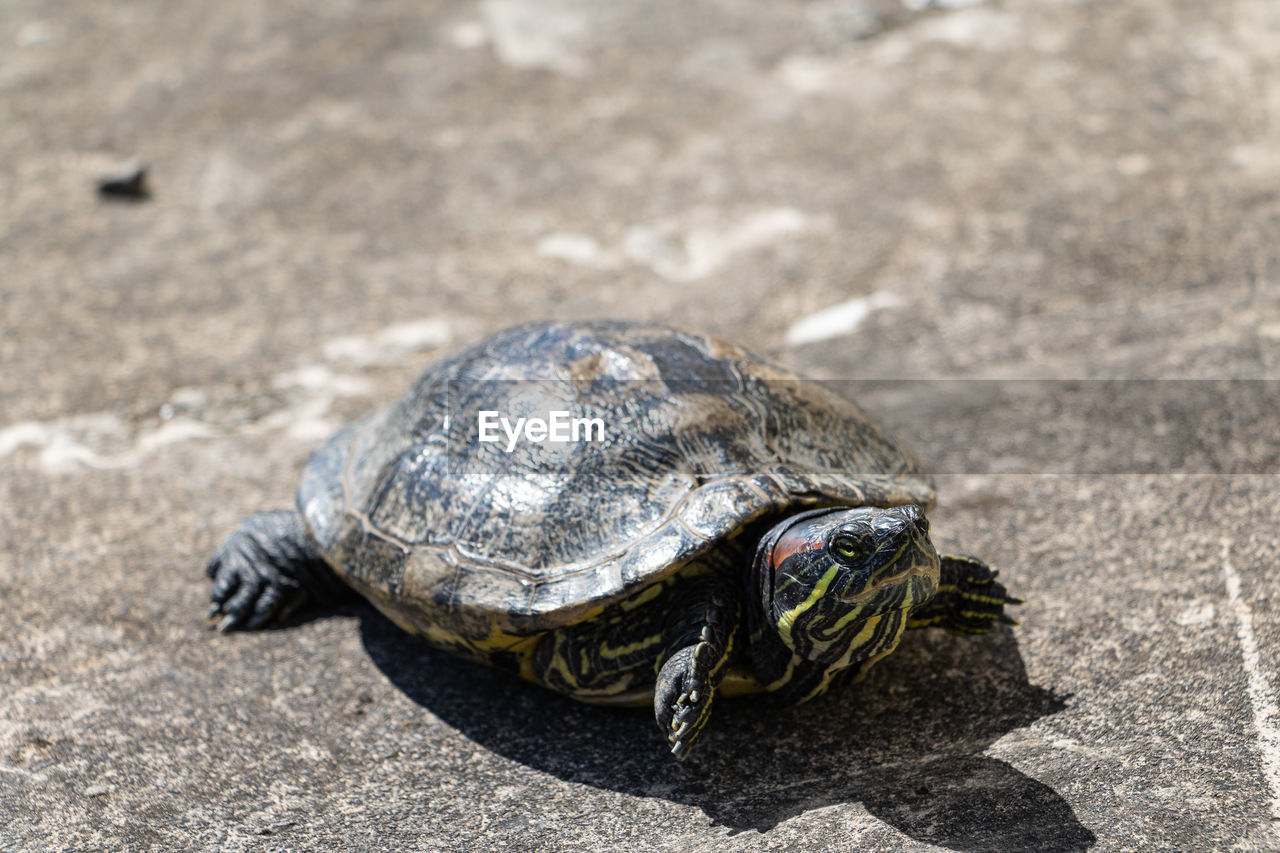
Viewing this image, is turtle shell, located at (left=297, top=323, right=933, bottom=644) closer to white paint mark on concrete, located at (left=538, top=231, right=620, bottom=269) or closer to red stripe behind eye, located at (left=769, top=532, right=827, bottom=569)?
red stripe behind eye, located at (left=769, top=532, right=827, bottom=569)

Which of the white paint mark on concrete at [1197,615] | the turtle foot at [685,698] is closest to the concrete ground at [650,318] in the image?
the white paint mark on concrete at [1197,615]

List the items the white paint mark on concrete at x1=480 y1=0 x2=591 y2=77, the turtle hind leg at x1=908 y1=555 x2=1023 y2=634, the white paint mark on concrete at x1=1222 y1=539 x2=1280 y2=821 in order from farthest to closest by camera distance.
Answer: the white paint mark on concrete at x1=480 y1=0 x2=591 y2=77
the turtle hind leg at x1=908 y1=555 x2=1023 y2=634
the white paint mark on concrete at x1=1222 y1=539 x2=1280 y2=821

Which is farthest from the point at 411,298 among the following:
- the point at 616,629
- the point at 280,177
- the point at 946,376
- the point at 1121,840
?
the point at 1121,840

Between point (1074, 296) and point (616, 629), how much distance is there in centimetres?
399

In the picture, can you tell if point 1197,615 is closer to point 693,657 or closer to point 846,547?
point 846,547

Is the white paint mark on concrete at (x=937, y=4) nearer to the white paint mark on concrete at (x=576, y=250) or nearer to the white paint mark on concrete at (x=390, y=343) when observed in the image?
the white paint mark on concrete at (x=576, y=250)

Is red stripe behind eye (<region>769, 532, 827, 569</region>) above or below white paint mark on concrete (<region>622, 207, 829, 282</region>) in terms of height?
above

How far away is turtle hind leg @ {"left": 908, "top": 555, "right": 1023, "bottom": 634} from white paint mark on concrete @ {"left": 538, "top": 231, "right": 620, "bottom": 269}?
155 inches

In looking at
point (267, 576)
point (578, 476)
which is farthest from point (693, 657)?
point (267, 576)

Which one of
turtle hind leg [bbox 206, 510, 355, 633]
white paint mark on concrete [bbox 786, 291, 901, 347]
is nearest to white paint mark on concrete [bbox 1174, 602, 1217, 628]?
white paint mark on concrete [bbox 786, 291, 901, 347]

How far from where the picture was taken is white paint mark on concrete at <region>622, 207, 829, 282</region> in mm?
7176

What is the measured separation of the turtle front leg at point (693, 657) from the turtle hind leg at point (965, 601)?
28.1 inches

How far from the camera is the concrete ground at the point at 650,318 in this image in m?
3.55

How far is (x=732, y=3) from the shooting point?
981 centimetres
